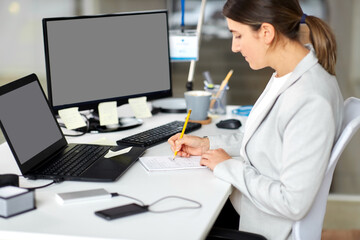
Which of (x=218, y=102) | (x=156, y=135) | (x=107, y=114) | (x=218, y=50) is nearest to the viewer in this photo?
(x=156, y=135)

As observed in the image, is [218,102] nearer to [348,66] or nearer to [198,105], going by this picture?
[198,105]

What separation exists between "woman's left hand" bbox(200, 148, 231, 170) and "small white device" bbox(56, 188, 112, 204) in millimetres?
329

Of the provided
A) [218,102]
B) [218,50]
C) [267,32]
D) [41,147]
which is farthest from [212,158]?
[218,50]

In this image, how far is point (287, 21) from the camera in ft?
4.48

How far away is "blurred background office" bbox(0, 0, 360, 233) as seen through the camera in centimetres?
331

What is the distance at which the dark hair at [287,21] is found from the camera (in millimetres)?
1352

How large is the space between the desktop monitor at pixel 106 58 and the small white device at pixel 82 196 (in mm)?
596

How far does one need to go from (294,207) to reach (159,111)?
1.16 m

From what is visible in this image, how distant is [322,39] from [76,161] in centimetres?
78

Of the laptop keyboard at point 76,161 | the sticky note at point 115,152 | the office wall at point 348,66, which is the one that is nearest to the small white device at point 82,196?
the laptop keyboard at point 76,161

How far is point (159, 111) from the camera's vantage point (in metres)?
2.31

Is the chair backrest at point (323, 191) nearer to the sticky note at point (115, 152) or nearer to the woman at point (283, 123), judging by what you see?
the woman at point (283, 123)

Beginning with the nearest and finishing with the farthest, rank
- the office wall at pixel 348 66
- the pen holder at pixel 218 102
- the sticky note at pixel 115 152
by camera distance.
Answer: the sticky note at pixel 115 152 → the pen holder at pixel 218 102 → the office wall at pixel 348 66

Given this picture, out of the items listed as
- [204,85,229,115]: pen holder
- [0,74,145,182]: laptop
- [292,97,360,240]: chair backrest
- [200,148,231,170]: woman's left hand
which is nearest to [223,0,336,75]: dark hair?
[292,97,360,240]: chair backrest
